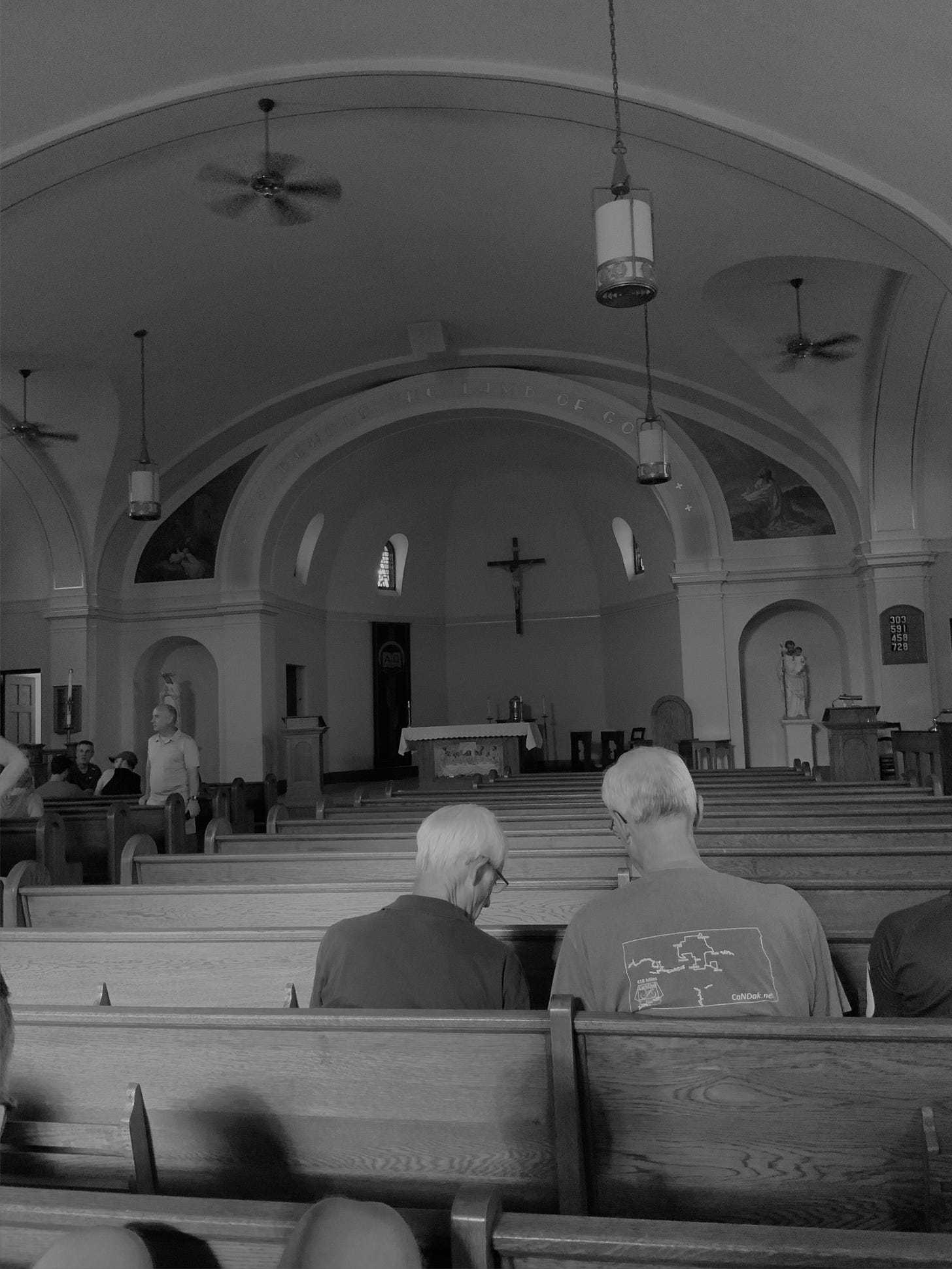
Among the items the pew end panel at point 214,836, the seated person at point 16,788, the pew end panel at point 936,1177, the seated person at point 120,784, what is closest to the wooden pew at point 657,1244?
the pew end panel at point 936,1177

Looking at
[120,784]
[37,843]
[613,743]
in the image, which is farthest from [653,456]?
[613,743]

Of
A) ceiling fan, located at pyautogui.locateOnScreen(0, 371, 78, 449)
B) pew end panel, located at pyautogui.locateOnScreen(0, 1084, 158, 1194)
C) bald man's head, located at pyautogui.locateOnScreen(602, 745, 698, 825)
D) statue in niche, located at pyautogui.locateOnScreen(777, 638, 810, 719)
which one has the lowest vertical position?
pew end panel, located at pyautogui.locateOnScreen(0, 1084, 158, 1194)

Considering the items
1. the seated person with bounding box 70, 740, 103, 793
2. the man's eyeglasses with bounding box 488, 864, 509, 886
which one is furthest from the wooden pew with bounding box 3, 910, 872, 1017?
the seated person with bounding box 70, 740, 103, 793

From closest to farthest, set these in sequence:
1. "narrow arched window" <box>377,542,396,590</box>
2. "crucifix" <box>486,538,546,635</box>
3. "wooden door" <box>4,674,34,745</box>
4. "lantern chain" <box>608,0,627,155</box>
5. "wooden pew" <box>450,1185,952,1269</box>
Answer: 1. "wooden pew" <box>450,1185,952,1269</box>
2. "lantern chain" <box>608,0,627,155</box>
3. "wooden door" <box>4,674,34,745</box>
4. "crucifix" <box>486,538,546,635</box>
5. "narrow arched window" <box>377,542,396,590</box>

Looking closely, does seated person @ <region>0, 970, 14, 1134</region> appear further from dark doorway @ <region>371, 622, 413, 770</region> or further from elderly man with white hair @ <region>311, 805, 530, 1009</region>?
dark doorway @ <region>371, 622, 413, 770</region>

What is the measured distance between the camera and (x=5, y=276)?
10.0m

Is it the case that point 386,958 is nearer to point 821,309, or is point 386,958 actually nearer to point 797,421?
Result: point 821,309

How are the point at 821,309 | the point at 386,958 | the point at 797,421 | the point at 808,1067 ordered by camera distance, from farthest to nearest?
the point at 797,421, the point at 821,309, the point at 386,958, the point at 808,1067

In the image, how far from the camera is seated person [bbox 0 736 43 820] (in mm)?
6129

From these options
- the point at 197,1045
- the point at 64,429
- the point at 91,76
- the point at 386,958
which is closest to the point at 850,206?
the point at 91,76

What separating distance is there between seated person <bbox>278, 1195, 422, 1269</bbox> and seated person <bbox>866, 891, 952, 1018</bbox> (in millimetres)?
1503

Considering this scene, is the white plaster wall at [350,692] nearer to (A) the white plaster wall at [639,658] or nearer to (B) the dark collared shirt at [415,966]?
(A) the white plaster wall at [639,658]

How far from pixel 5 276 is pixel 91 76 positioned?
337cm

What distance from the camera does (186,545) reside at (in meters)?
15.7
